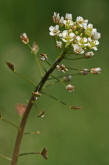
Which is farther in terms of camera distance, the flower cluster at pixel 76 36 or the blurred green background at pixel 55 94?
the blurred green background at pixel 55 94

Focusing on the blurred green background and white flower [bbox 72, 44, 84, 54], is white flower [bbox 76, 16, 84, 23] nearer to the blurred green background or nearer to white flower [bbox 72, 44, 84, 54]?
white flower [bbox 72, 44, 84, 54]

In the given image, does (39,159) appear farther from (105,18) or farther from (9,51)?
(105,18)

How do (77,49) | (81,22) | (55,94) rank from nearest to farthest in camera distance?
(77,49) < (81,22) < (55,94)

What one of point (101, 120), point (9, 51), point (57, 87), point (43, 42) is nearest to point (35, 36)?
point (43, 42)

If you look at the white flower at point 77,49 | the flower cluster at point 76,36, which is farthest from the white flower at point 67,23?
the white flower at point 77,49

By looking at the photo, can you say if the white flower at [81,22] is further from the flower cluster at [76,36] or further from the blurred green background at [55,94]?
the blurred green background at [55,94]

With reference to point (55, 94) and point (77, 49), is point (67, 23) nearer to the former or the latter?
point (77, 49)

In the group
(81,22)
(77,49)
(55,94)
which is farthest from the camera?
(55,94)

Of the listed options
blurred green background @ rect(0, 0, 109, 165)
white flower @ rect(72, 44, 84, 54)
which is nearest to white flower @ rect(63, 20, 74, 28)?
white flower @ rect(72, 44, 84, 54)

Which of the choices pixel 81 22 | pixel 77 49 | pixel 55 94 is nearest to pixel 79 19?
pixel 81 22
